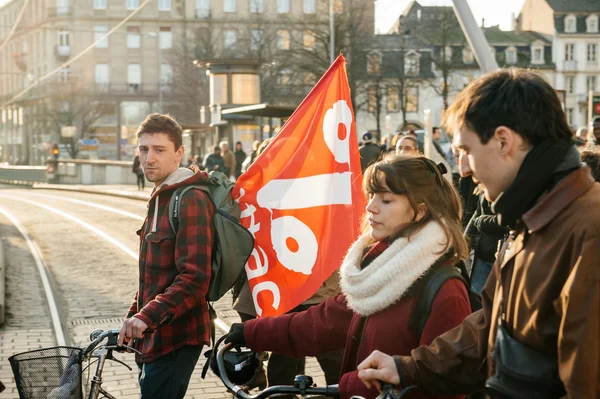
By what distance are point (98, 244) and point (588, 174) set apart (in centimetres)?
1510

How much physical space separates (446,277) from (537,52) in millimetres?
84310

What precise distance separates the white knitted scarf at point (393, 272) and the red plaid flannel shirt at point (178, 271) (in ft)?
3.38

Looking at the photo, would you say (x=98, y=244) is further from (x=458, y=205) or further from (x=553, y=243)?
(x=553, y=243)

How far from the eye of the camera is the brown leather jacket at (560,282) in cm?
196

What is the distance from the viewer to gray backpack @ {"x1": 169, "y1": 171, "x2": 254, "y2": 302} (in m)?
4.07

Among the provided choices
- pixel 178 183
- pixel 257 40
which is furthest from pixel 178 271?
pixel 257 40

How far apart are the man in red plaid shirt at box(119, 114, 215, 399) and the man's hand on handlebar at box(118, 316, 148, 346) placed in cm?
12

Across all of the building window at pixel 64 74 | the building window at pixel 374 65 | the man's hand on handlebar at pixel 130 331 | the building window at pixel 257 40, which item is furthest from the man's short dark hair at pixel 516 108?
the building window at pixel 64 74

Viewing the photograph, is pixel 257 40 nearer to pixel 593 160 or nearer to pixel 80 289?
pixel 80 289

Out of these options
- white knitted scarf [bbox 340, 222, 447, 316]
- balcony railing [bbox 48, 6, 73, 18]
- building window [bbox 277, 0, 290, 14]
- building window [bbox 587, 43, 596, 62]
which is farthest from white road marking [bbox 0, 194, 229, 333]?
building window [bbox 587, 43, 596, 62]

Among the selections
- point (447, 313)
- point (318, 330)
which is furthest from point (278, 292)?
point (447, 313)

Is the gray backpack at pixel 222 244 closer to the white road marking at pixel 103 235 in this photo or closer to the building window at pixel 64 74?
the white road marking at pixel 103 235

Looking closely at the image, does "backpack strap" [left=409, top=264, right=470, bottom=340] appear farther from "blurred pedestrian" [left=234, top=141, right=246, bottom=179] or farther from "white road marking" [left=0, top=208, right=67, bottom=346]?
"blurred pedestrian" [left=234, top=141, right=246, bottom=179]

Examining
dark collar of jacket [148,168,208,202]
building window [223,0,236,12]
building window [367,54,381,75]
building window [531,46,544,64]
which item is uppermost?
building window [223,0,236,12]
